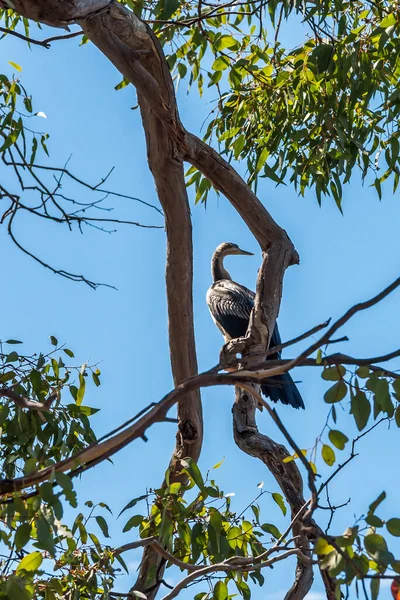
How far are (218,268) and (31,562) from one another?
4882 millimetres

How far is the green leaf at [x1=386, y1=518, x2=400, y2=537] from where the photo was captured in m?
1.57

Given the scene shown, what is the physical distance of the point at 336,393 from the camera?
1.60 metres

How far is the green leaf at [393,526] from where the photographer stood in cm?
157

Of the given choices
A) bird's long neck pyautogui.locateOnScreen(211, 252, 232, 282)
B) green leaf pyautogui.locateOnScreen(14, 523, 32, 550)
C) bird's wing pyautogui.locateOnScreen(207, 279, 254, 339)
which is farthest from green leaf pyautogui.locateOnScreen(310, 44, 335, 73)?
bird's long neck pyautogui.locateOnScreen(211, 252, 232, 282)

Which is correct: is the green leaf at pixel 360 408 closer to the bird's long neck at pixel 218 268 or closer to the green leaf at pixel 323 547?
the green leaf at pixel 323 547

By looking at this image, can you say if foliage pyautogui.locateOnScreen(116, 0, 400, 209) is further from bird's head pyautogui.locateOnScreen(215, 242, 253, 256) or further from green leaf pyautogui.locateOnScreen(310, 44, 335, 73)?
bird's head pyautogui.locateOnScreen(215, 242, 253, 256)

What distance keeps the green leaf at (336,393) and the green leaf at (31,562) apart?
799 mm

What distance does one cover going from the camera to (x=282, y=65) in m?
3.92

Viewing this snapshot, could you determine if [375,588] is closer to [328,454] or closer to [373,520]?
[373,520]

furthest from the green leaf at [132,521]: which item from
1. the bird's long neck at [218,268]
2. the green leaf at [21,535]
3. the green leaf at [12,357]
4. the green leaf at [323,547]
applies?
the bird's long neck at [218,268]

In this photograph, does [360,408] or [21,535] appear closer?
[360,408]

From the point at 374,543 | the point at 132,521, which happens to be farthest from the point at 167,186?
the point at 374,543

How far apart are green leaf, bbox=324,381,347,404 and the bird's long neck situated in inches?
202

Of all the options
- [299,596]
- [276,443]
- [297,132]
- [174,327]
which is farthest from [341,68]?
[299,596]
